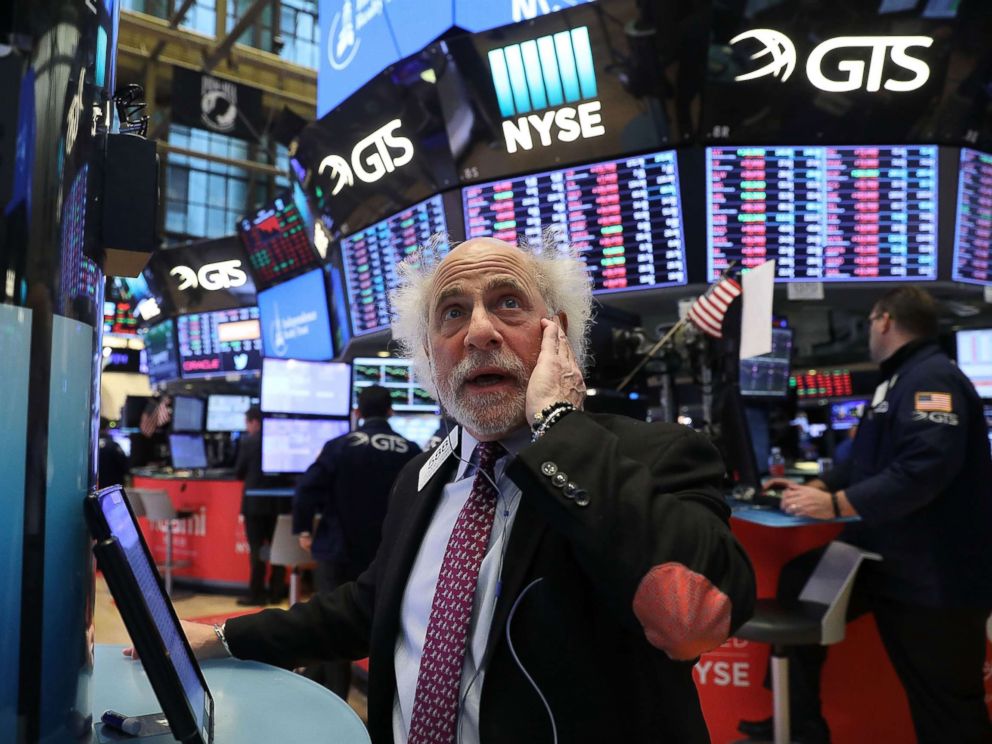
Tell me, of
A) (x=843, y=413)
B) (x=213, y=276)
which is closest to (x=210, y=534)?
(x=213, y=276)

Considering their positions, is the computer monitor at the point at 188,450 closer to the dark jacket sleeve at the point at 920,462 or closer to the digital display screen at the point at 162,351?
the digital display screen at the point at 162,351

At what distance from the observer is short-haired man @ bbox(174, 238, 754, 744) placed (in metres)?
0.99

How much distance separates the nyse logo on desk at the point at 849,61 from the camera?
12.1 ft

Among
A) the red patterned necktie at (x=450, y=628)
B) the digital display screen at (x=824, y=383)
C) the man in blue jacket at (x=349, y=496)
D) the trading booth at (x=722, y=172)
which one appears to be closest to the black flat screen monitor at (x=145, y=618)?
the red patterned necktie at (x=450, y=628)

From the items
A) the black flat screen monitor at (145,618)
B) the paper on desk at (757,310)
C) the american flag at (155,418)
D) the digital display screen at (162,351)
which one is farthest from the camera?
the american flag at (155,418)

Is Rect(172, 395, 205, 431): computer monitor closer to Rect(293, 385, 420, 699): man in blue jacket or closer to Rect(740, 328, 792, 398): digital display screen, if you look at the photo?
Rect(293, 385, 420, 699): man in blue jacket

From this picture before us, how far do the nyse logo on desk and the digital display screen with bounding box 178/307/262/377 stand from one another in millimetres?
6330

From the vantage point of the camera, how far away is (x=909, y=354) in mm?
2709

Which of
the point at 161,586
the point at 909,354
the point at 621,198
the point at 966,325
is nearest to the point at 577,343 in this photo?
the point at 161,586

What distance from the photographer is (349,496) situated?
4223 mm

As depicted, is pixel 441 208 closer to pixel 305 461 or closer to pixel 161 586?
pixel 305 461

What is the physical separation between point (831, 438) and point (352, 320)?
514cm

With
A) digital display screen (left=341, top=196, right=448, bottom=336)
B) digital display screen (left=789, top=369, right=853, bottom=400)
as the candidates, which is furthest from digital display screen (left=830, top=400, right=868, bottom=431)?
digital display screen (left=341, top=196, right=448, bottom=336)

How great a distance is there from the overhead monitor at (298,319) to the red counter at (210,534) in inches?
56.4
